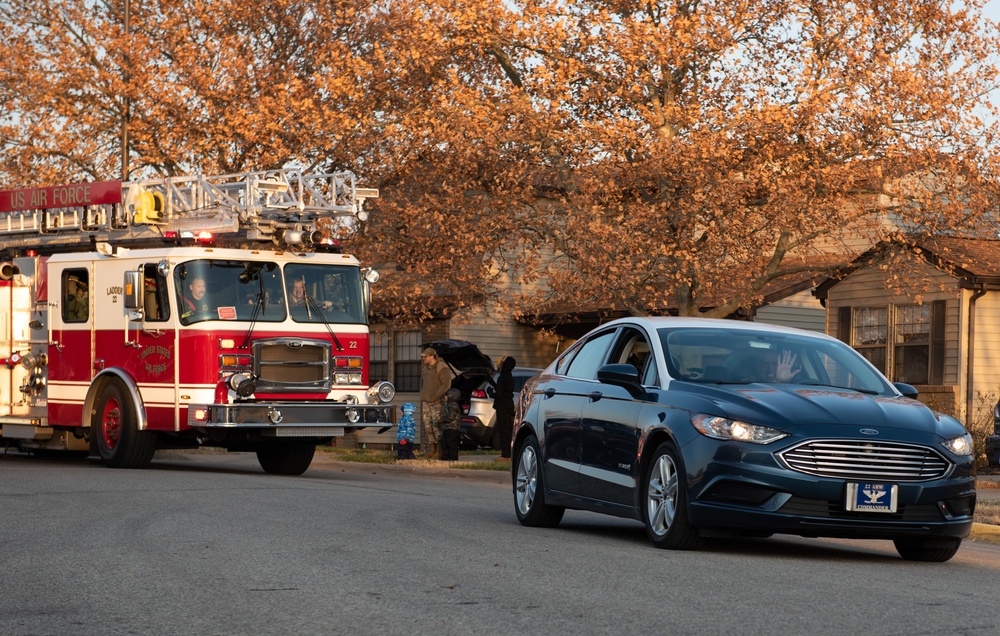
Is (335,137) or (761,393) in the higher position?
(335,137)

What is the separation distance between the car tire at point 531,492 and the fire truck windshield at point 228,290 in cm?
687

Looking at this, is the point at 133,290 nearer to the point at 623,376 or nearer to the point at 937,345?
the point at 623,376

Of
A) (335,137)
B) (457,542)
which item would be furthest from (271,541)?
(335,137)

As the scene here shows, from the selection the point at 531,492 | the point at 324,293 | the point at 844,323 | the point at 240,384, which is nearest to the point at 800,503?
the point at 531,492

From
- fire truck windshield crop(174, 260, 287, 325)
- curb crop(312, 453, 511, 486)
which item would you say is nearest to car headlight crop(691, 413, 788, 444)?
fire truck windshield crop(174, 260, 287, 325)

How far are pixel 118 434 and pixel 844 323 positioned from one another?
16.6m

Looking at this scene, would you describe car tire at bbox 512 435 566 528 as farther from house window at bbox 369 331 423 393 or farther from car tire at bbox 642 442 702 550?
house window at bbox 369 331 423 393

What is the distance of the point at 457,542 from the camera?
10531 mm

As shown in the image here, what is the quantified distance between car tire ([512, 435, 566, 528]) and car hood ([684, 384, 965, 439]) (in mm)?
2371

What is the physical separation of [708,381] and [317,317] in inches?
372

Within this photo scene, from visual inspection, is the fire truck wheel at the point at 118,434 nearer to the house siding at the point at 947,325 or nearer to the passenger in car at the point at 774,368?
the passenger in car at the point at 774,368

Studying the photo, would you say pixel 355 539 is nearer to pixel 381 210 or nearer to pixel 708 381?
pixel 708 381

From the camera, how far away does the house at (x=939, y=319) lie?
26.2 m

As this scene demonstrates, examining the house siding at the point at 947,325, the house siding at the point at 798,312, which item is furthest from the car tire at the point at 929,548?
the house siding at the point at 798,312
